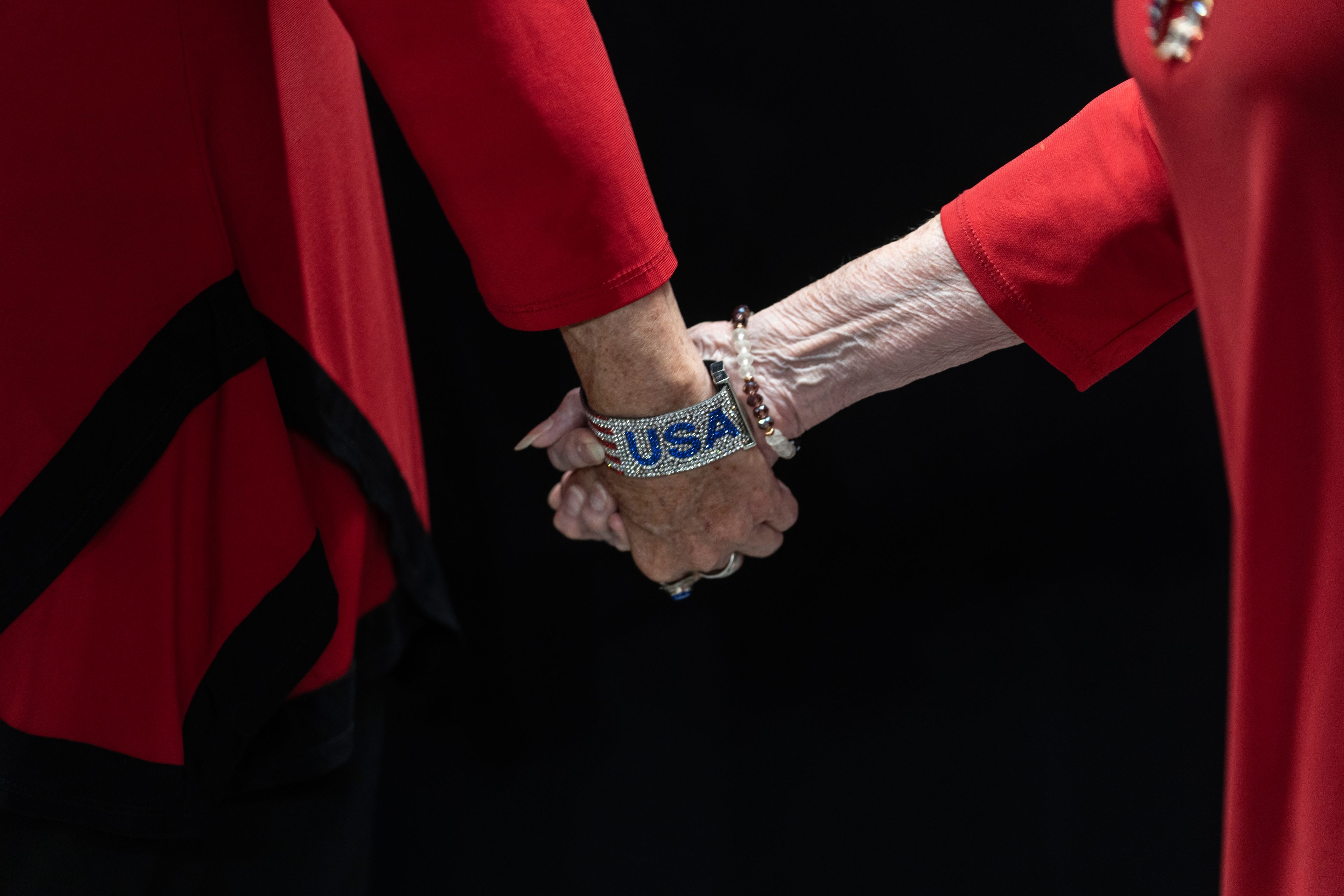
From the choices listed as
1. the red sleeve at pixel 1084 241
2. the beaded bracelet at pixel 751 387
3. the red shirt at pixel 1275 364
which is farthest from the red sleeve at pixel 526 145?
the red shirt at pixel 1275 364

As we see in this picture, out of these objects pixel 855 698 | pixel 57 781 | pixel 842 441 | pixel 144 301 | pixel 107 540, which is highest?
pixel 144 301

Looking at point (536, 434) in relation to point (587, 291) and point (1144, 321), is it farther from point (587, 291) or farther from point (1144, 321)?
point (1144, 321)

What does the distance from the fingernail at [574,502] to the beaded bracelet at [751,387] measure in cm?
18

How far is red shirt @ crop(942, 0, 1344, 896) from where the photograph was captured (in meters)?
0.45

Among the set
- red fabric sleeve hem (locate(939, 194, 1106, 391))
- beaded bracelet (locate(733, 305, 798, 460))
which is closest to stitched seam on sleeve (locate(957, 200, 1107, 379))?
red fabric sleeve hem (locate(939, 194, 1106, 391))

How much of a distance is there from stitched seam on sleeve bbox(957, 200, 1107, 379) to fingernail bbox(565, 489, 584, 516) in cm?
40

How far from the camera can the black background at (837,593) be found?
1.01 metres

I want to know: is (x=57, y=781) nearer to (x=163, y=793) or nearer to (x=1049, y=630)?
(x=163, y=793)

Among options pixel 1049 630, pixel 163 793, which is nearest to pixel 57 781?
pixel 163 793

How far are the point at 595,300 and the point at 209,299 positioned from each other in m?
0.26

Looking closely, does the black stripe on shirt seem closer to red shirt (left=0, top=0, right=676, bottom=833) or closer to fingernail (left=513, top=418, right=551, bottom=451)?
red shirt (left=0, top=0, right=676, bottom=833)

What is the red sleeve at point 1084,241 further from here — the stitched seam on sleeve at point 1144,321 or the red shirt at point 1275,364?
the red shirt at point 1275,364

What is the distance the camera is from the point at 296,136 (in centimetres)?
76

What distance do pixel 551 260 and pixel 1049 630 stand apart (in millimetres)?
718
